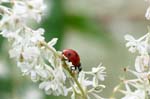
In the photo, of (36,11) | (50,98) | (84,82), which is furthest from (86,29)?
(36,11)

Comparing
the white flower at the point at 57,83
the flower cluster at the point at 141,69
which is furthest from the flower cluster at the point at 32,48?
the flower cluster at the point at 141,69

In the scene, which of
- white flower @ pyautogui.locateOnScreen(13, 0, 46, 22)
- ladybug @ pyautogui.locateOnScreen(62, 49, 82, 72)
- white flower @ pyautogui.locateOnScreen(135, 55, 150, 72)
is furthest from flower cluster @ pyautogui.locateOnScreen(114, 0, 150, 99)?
white flower @ pyautogui.locateOnScreen(13, 0, 46, 22)

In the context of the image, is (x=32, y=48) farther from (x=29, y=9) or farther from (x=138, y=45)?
(x=138, y=45)

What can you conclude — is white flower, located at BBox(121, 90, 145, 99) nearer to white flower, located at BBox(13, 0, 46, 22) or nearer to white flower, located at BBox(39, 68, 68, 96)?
white flower, located at BBox(39, 68, 68, 96)

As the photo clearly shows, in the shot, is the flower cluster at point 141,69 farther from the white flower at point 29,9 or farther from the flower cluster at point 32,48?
the white flower at point 29,9

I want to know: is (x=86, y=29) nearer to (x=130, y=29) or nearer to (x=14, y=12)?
(x=14, y=12)
